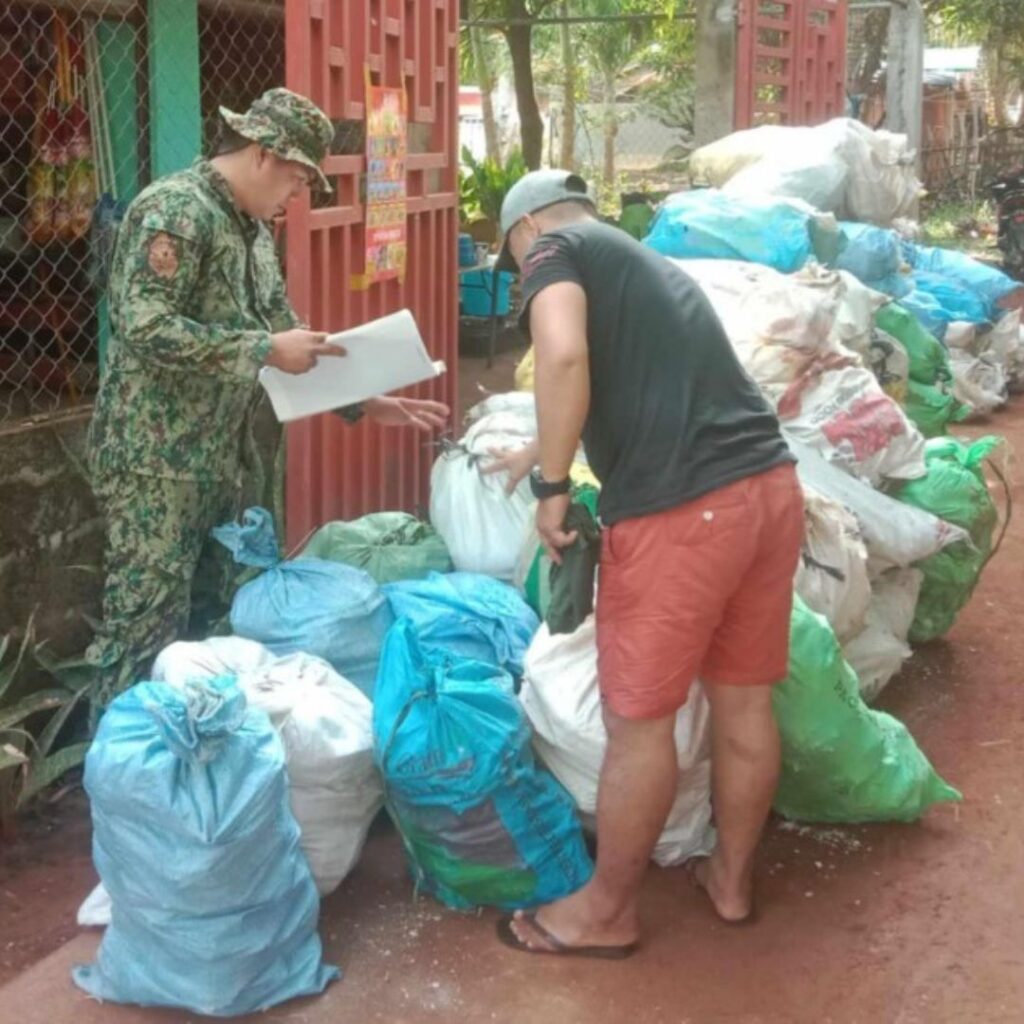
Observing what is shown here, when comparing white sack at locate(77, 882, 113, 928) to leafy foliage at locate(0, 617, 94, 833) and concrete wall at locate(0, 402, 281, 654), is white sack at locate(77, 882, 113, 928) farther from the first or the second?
concrete wall at locate(0, 402, 281, 654)

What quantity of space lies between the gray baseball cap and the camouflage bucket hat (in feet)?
2.04

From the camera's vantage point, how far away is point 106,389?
151 inches

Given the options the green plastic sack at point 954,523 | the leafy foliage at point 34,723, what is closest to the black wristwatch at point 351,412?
the leafy foliage at point 34,723

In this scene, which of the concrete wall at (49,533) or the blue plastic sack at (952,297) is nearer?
the concrete wall at (49,533)

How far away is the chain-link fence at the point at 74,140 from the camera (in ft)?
15.0

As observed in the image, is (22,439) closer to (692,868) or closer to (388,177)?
(388,177)

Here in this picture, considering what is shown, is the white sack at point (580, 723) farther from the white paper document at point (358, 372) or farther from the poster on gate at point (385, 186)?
the poster on gate at point (385, 186)

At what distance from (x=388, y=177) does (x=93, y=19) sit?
1027 mm

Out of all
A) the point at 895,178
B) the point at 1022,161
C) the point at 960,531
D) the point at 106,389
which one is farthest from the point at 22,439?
the point at 1022,161

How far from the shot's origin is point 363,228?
4.86m

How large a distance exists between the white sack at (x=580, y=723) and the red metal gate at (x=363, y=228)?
133 centimetres

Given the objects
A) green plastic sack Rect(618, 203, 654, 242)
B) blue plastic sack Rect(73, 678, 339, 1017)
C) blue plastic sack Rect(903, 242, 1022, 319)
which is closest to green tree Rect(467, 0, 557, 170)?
green plastic sack Rect(618, 203, 654, 242)

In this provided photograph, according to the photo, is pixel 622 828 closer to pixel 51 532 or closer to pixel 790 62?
pixel 51 532

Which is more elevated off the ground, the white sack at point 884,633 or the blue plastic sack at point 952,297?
the blue plastic sack at point 952,297
